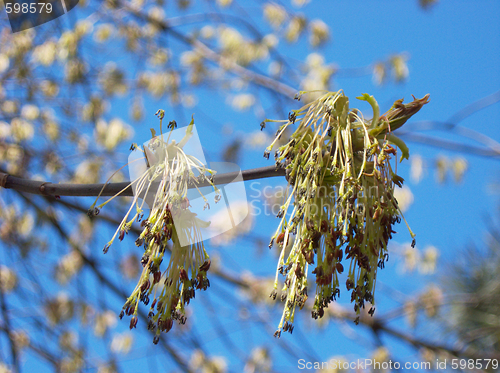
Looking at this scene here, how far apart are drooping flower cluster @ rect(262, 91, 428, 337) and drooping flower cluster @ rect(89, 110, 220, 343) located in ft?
0.91

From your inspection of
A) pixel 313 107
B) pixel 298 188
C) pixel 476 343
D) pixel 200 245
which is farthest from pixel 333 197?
pixel 476 343

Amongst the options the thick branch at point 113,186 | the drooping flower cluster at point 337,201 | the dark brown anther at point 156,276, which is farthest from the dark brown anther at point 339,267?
the dark brown anther at point 156,276

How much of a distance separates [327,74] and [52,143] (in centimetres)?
295

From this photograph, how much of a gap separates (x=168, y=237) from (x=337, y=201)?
0.53 meters

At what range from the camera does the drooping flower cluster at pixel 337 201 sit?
1.33m

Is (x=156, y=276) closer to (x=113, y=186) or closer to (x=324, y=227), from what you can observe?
(x=113, y=186)

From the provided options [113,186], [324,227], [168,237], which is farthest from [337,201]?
[113,186]

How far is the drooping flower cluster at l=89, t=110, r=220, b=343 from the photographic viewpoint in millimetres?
1387

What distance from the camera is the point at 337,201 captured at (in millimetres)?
1321

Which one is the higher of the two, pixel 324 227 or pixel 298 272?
pixel 324 227

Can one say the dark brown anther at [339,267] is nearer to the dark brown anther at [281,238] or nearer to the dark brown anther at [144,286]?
the dark brown anther at [281,238]

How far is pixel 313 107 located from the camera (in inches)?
60.9

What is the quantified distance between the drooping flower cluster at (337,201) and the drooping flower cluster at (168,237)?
278mm

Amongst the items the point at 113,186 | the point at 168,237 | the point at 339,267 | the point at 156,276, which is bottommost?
the point at 339,267
